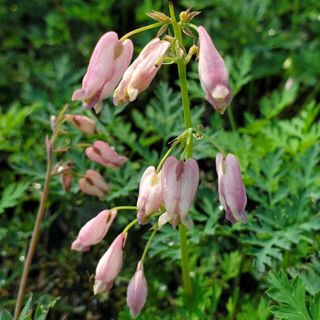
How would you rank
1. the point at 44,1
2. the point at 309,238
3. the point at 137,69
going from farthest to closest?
the point at 44,1 < the point at 309,238 < the point at 137,69

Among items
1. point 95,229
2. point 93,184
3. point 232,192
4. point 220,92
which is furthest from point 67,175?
point 220,92

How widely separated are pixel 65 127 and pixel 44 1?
165 centimetres

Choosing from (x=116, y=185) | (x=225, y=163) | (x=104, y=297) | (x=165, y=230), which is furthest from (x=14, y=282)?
(x=225, y=163)

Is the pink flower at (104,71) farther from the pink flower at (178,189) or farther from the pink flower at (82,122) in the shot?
the pink flower at (82,122)

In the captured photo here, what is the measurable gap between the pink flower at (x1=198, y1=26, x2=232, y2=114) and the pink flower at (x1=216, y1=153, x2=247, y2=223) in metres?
0.21

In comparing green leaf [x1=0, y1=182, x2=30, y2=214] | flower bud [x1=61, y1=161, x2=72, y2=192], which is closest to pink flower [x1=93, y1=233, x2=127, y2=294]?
flower bud [x1=61, y1=161, x2=72, y2=192]

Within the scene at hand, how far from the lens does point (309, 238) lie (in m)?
2.24

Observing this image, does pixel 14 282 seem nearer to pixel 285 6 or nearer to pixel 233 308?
pixel 233 308

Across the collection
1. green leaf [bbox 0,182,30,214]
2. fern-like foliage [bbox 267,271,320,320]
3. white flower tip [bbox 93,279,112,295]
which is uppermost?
green leaf [bbox 0,182,30,214]

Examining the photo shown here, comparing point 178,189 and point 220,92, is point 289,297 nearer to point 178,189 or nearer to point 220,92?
point 178,189

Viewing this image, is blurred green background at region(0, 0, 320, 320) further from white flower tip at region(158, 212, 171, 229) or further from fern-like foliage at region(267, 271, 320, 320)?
white flower tip at region(158, 212, 171, 229)

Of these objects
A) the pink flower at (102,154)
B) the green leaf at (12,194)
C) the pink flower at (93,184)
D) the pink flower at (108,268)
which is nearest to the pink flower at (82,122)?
the pink flower at (102,154)

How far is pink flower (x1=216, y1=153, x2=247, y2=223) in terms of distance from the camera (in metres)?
1.67

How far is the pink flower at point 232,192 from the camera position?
1.67 m
